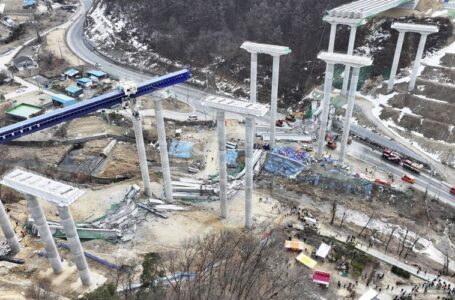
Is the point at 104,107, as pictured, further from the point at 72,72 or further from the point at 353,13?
the point at 72,72

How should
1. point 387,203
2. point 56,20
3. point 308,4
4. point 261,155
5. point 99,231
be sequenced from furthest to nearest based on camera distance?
point 56,20
point 308,4
point 261,155
point 387,203
point 99,231

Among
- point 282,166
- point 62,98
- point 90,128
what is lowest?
point 282,166

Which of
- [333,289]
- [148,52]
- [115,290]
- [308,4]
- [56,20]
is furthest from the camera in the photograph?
[56,20]

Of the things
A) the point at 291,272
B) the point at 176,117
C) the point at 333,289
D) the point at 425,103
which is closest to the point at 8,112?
the point at 176,117

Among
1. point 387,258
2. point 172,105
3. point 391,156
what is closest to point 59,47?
point 172,105

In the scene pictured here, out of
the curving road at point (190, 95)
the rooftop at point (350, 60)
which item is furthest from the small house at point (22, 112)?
the rooftop at point (350, 60)

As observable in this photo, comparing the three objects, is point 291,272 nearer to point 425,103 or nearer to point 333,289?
point 333,289

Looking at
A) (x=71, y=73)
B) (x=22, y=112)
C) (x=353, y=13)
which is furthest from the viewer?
(x=71, y=73)

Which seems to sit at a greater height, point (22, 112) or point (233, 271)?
point (233, 271)
